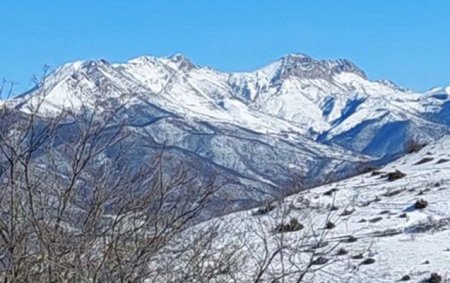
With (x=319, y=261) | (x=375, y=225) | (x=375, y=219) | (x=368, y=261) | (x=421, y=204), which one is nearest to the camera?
(x=319, y=261)

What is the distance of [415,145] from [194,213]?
30.7 m

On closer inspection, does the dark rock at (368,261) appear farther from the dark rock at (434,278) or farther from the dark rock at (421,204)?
the dark rock at (421,204)

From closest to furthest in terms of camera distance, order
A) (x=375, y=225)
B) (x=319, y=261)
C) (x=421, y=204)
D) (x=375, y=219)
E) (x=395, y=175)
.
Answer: (x=319, y=261), (x=375, y=225), (x=375, y=219), (x=421, y=204), (x=395, y=175)

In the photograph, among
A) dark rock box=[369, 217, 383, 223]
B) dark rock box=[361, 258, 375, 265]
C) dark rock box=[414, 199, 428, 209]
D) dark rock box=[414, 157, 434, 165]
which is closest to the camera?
dark rock box=[361, 258, 375, 265]

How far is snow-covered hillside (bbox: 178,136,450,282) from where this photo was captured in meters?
14.2

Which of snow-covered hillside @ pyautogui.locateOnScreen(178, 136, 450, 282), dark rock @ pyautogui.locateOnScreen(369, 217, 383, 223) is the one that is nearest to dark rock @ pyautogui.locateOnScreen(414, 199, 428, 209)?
snow-covered hillside @ pyautogui.locateOnScreen(178, 136, 450, 282)

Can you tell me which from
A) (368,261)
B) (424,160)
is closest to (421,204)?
(368,261)

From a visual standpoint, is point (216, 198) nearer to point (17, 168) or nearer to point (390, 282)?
point (17, 168)

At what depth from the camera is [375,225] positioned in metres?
22.4

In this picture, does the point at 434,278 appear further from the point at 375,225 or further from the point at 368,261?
the point at 375,225

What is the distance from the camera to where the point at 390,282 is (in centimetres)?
1742

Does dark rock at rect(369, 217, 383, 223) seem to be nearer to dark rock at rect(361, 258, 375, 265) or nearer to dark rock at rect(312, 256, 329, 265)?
dark rock at rect(361, 258, 375, 265)

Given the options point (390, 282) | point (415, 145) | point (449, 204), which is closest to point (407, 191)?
point (449, 204)

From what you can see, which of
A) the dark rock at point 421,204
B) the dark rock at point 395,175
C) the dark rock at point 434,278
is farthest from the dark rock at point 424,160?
the dark rock at point 434,278
